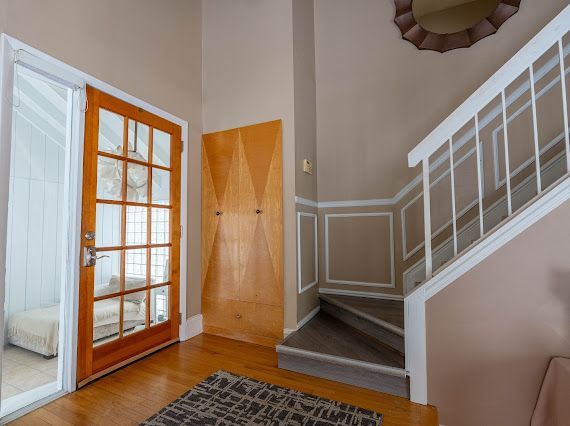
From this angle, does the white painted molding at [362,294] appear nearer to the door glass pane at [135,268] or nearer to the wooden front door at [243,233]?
the wooden front door at [243,233]

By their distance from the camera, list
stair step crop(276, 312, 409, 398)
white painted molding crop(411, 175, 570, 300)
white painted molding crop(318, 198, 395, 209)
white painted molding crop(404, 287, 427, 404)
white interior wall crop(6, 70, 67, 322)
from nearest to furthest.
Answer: white painted molding crop(411, 175, 570, 300) → white painted molding crop(404, 287, 427, 404) → stair step crop(276, 312, 409, 398) → white interior wall crop(6, 70, 67, 322) → white painted molding crop(318, 198, 395, 209)

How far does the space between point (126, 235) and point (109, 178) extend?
18.0 inches

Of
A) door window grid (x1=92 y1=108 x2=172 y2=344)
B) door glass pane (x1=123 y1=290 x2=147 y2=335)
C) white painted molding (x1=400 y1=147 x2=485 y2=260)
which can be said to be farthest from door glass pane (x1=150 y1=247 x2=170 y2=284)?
white painted molding (x1=400 y1=147 x2=485 y2=260)

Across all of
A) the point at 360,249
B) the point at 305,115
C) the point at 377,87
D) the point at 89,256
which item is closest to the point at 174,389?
the point at 89,256

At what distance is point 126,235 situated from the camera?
88.0 inches

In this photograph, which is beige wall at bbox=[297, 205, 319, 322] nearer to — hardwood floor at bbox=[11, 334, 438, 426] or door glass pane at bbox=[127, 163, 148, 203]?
hardwood floor at bbox=[11, 334, 438, 426]

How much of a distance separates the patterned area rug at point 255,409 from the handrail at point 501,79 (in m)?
1.55

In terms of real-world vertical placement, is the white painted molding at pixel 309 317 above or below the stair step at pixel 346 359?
above

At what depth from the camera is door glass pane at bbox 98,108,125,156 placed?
2.11 meters

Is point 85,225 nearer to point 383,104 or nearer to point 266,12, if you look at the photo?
point 266,12

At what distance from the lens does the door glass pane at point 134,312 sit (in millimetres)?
2223

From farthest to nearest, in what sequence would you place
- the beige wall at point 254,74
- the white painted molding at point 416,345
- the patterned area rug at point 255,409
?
the beige wall at point 254,74 < the white painted molding at point 416,345 < the patterned area rug at point 255,409

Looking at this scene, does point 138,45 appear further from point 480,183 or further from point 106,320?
point 480,183

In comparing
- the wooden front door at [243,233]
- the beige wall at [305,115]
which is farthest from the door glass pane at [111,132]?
the beige wall at [305,115]
